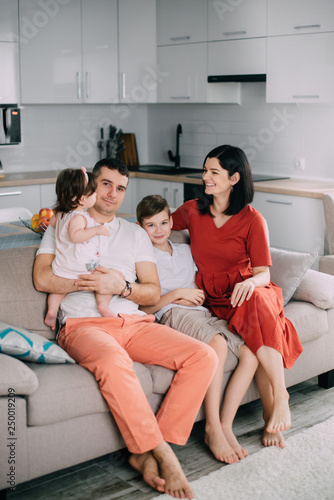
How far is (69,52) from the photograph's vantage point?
527 centimetres

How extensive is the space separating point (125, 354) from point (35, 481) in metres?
0.59

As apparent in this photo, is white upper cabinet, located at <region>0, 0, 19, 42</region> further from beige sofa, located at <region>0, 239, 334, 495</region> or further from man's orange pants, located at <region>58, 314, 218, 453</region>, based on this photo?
man's orange pants, located at <region>58, 314, 218, 453</region>

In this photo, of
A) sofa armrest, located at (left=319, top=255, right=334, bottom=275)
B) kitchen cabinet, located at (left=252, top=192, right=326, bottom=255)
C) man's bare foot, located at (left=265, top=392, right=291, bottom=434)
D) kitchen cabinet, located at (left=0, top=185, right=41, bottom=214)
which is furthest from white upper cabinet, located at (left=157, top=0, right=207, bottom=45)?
man's bare foot, located at (left=265, top=392, right=291, bottom=434)

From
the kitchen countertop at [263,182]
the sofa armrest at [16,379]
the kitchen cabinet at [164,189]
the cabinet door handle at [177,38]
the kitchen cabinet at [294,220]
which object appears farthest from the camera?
the cabinet door handle at [177,38]

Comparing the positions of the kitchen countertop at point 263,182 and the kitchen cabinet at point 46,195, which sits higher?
the kitchen countertop at point 263,182

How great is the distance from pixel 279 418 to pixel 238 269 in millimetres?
680

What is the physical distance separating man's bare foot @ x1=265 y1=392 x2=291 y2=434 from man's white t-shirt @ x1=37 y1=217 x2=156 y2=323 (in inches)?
26.7

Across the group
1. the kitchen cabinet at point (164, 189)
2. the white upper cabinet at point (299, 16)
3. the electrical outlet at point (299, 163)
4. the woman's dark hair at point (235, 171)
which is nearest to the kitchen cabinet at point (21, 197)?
the kitchen cabinet at point (164, 189)

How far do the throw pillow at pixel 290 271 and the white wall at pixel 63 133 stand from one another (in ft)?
10.0

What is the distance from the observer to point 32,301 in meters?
2.72

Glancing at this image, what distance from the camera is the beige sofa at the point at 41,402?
7.16 feet

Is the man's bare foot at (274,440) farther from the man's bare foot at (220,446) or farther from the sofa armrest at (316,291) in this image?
the sofa armrest at (316,291)

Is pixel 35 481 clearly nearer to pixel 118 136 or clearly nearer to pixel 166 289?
pixel 166 289

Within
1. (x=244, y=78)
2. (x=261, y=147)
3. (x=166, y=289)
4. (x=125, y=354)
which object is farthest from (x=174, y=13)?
(x=125, y=354)
